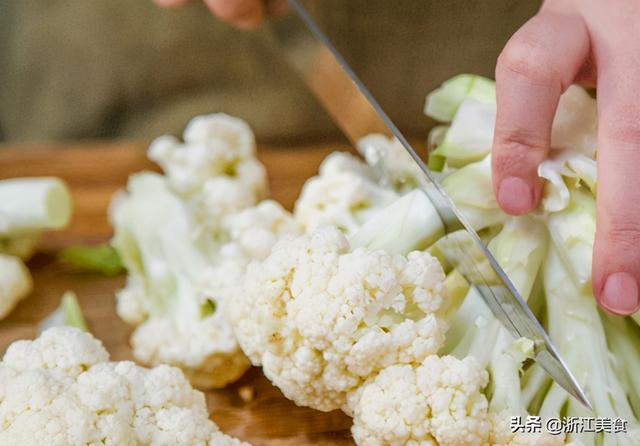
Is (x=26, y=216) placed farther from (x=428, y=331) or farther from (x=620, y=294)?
(x=620, y=294)

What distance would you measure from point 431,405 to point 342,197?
382 mm

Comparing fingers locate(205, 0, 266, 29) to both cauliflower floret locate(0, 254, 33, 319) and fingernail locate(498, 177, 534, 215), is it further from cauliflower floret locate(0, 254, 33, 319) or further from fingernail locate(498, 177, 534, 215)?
fingernail locate(498, 177, 534, 215)

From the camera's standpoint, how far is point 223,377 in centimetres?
110

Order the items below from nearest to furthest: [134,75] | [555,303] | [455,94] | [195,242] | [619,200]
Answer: [619,200]
[555,303]
[455,94]
[195,242]
[134,75]

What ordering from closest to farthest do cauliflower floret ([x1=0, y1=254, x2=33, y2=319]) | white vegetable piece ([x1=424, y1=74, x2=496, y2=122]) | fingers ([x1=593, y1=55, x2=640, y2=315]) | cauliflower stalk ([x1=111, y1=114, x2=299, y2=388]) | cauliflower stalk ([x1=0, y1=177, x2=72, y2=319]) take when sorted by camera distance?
1. fingers ([x1=593, y1=55, x2=640, y2=315])
2. white vegetable piece ([x1=424, y1=74, x2=496, y2=122])
3. cauliflower stalk ([x1=111, y1=114, x2=299, y2=388])
4. cauliflower floret ([x1=0, y1=254, x2=33, y2=319])
5. cauliflower stalk ([x1=0, y1=177, x2=72, y2=319])

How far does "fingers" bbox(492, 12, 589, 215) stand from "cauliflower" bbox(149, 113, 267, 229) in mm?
537

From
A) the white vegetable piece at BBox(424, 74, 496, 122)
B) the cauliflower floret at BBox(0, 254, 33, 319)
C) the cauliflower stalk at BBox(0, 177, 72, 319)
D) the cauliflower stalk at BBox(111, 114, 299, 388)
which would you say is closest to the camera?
the white vegetable piece at BBox(424, 74, 496, 122)

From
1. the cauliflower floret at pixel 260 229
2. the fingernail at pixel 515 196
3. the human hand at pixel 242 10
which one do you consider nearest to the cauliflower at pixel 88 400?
the cauliflower floret at pixel 260 229

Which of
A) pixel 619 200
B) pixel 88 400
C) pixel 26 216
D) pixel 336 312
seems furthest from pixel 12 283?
pixel 619 200

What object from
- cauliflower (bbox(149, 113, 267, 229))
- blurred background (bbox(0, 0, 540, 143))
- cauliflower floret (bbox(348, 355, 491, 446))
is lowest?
blurred background (bbox(0, 0, 540, 143))

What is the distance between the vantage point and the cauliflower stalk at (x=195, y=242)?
3.64 feet

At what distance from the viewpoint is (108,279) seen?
1.33m

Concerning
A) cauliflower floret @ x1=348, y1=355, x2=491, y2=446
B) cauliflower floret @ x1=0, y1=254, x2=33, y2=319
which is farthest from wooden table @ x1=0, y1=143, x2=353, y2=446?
cauliflower floret @ x1=348, y1=355, x2=491, y2=446

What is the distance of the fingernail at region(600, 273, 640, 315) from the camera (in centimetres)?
79
